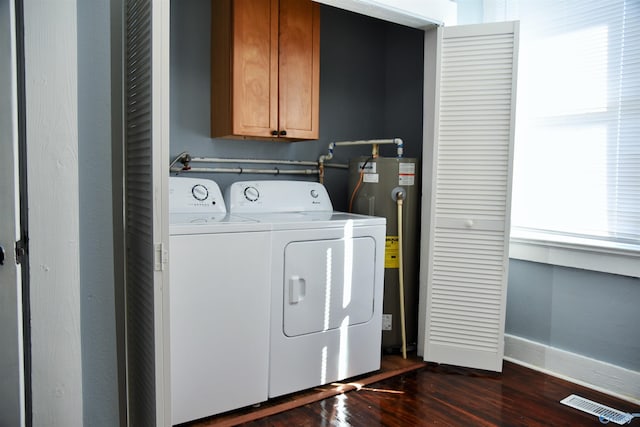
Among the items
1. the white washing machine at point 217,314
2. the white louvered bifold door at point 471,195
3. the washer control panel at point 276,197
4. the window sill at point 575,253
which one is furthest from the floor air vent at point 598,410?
the washer control panel at point 276,197

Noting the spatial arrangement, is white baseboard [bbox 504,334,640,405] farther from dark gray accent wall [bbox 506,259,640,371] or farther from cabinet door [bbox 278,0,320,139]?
cabinet door [bbox 278,0,320,139]

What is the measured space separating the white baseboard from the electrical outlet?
0.75 metres

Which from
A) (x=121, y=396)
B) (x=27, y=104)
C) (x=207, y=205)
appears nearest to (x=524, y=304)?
(x=207, y=205)

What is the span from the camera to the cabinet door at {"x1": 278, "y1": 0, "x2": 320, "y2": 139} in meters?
2.97

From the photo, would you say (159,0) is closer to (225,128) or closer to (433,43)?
(225,128)

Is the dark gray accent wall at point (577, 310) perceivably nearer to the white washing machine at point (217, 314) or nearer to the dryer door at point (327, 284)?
the dryer door at point (327, 284)

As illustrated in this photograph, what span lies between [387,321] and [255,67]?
1818mm

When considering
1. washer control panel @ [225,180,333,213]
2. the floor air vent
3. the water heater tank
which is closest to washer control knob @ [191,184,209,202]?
washer control panel @ [225,180,333,213]

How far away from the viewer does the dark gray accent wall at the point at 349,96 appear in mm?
3117

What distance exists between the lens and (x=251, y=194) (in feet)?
10.1

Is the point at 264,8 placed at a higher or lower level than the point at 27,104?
higher

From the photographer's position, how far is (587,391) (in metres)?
2.72

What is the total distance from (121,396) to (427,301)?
1846 millimetres

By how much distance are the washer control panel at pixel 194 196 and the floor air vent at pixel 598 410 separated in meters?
2.18
